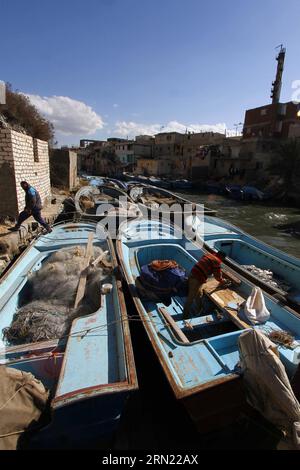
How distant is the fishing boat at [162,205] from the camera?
462 inches

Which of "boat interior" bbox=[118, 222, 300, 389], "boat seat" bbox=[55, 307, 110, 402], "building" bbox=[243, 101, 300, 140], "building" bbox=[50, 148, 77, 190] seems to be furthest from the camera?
"building" bbox=[243, 101, 300, 140]

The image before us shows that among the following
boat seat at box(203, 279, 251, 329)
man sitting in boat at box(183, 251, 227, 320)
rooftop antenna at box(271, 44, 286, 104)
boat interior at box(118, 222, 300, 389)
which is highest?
rooftop antenna at box(271, 44, 286, 104)

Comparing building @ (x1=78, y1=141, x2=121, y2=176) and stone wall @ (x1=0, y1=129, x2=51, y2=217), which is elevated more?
building @ (x1=78, y1=141, x2=121, y2=176)

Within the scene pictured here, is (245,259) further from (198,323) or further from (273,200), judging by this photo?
(273,200)

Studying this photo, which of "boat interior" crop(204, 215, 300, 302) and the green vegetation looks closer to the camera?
"boat interior" crop(204, 215, 300, 302)

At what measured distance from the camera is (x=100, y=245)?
6.95 meters

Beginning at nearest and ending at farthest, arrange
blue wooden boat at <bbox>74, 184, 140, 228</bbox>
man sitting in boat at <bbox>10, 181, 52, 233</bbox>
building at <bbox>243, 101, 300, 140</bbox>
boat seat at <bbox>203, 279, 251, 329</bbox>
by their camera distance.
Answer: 1. boat seat at <bbox>203, 279, 251, 329</bbox>
2. man sitting in boat at <bbox>10, 181, 52, 233</bbox>
3. blue wooden boat at <bbox>74, 184, 140, 228</bbox>
4. building at <bbox>243, 101, 300, 140</bbox>

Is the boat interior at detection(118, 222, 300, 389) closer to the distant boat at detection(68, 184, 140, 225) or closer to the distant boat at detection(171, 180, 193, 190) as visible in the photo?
the distant boat at detection(68, 184, 140, 225)

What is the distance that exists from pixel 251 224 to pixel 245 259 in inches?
578

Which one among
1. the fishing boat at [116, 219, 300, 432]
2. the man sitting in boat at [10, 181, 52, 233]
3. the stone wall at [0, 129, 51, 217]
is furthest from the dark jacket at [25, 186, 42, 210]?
the fishing boat at [116, 219, 300, 432]

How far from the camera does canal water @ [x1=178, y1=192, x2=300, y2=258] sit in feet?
55.5

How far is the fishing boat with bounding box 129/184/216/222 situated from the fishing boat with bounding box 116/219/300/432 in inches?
207

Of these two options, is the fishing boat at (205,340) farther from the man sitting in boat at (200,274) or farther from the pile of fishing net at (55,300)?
the pile of fishing net at (55,300)
